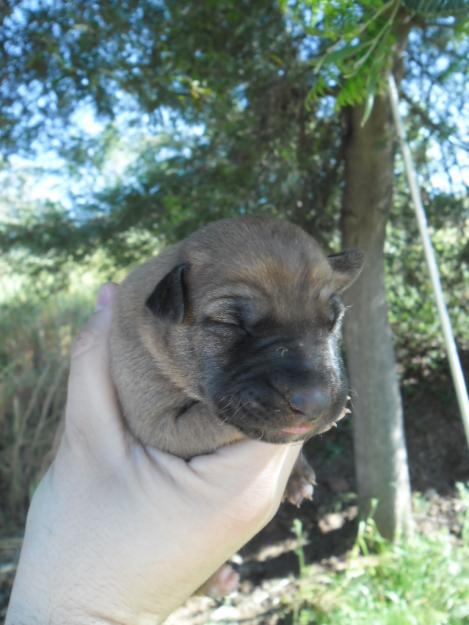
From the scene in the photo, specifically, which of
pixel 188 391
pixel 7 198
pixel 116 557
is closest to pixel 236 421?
pixel 188 391

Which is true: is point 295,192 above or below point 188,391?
above

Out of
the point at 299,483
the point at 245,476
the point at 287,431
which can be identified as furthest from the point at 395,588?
the point at 287,431

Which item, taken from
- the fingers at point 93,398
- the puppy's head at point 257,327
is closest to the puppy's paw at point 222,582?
the fingers at point 93,398

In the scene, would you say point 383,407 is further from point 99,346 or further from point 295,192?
point 99,346

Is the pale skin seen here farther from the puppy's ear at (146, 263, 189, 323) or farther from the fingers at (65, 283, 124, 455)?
the puppy's ear at (146, 263, 189, 323)

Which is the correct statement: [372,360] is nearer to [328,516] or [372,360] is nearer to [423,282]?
[423,282]

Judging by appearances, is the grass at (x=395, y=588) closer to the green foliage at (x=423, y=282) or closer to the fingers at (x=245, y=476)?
the fingers at (x=245, y=476)
